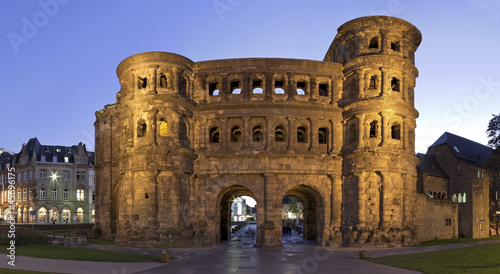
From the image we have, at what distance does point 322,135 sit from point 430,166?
21.1 m

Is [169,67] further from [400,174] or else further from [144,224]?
[400,174]

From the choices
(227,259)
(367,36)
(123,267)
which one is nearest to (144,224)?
(227,259)

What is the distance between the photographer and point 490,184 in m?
54.6

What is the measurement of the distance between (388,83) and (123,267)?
26.2 meters

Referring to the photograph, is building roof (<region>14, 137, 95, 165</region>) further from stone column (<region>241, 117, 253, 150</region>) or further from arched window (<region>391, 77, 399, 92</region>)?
arched window (<region>391, 77, 399, 92</region>)

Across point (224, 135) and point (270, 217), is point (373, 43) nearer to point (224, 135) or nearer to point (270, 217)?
point (224, 135)

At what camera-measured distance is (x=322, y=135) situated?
39000 millimetres

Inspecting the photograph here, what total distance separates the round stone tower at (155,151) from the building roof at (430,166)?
3053 cm

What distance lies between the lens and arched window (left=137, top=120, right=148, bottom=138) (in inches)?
1385

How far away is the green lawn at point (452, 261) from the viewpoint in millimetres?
18836

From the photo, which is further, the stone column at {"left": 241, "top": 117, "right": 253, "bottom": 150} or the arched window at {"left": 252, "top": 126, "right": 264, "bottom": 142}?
the arched window at {"left": 252, "top": 126, "right": 264, "bottom": 142}

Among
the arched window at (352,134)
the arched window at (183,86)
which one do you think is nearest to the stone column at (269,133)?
the arched window at (352,134)

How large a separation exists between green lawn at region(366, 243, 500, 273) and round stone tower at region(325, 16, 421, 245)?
8.04 metres

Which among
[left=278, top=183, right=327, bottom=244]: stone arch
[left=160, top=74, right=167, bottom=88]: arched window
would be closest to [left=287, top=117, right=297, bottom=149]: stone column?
[left=278, top=183, right=327, bottom=244]: stone arch
